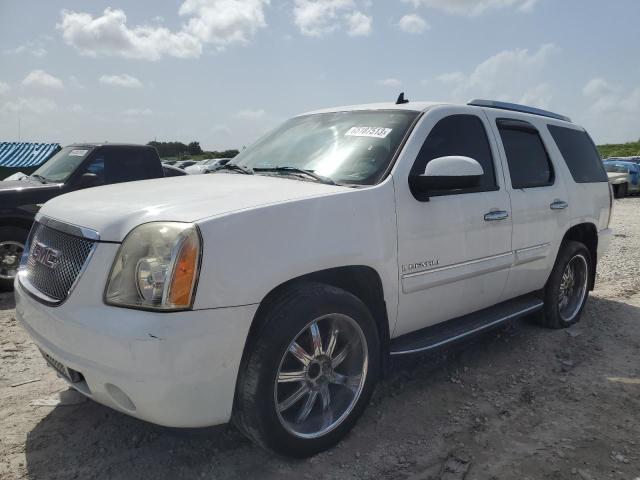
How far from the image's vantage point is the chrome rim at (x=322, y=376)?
2.70m

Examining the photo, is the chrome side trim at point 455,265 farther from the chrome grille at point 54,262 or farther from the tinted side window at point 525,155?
the chrome grille at point 54,262

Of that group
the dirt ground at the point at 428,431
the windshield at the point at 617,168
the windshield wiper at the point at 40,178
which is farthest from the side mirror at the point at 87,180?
the windshield at the point at 617,168

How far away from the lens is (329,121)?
380 cm

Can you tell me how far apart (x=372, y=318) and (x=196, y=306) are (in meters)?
1.05

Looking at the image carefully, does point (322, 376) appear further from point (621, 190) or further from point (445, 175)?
point (621, 190)

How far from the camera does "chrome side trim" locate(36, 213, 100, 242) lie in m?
2.42

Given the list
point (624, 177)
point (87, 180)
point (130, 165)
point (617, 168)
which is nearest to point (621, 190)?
point (624, 177)

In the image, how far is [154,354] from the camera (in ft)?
7.08

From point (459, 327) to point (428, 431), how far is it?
2.56 ft

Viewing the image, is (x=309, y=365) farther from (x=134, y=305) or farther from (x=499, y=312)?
(x=499, y=312)

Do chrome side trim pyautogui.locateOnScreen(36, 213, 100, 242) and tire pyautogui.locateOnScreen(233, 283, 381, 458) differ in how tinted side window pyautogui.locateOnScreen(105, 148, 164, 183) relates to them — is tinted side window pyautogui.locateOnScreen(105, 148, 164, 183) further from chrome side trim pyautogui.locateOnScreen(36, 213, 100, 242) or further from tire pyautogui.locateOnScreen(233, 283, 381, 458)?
tire pyautogui.locateOnScreen(233, 283, 381, 458)

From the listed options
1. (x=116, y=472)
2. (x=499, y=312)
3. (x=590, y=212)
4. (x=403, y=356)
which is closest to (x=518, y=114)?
(x=590, y=212)

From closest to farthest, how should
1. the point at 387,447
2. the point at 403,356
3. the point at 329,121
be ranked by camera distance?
the point at 387,447, the point at 403,356, the point at 329,121

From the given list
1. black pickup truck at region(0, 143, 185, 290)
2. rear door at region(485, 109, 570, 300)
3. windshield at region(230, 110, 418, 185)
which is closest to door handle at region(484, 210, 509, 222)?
rear door at region(485, 109, 570, 300)
